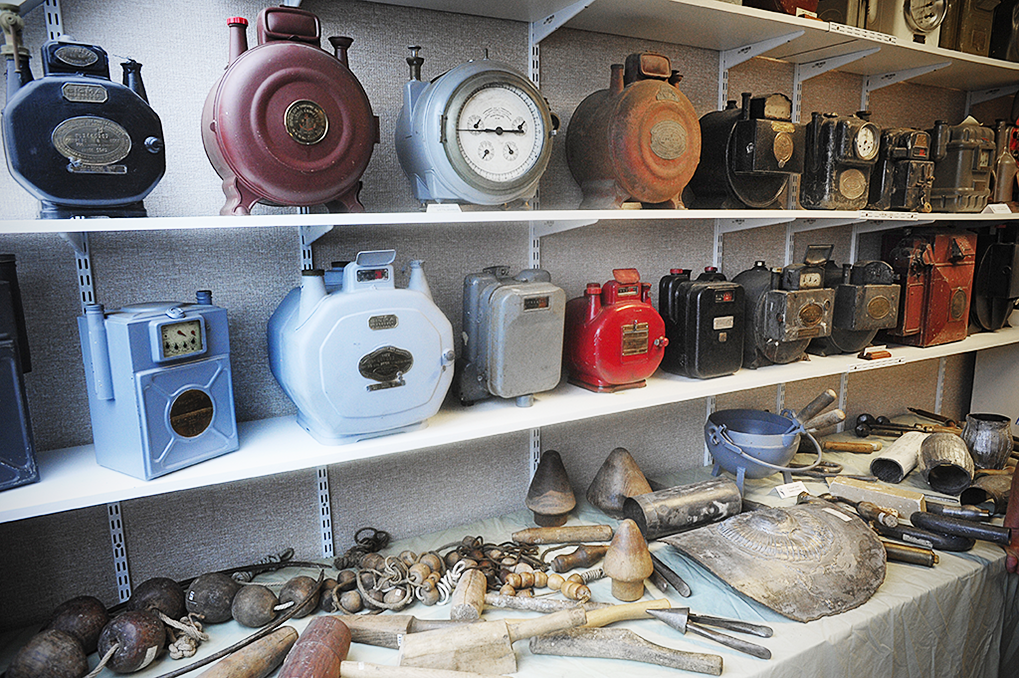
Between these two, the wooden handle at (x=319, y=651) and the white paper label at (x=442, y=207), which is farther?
the white paper label at (x=442, y=207)

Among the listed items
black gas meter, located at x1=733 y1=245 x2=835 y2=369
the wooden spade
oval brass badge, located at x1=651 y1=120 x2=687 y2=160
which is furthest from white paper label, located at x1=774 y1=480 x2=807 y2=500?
oval brass badge, located at x1=651 y1=120 x2=687 y2=160

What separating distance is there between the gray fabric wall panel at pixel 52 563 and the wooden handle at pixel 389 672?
83 cm

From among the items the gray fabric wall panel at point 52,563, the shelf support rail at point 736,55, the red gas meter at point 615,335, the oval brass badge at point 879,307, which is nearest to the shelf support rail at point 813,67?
the shelf support rail at point 736,55

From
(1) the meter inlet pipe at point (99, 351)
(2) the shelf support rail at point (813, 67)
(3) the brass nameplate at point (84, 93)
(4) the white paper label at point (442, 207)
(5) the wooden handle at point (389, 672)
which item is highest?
(2) the shelf support rail at point (813, 67)

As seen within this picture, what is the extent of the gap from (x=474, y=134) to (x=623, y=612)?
1313 millimetres

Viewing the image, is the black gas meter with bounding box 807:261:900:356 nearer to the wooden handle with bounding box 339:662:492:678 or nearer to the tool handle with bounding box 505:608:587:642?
the tool handle with bounding box 505:608:587:642

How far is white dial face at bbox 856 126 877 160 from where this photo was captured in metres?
2.36

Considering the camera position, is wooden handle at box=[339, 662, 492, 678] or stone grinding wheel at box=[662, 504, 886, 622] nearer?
wooden handle at box=[339, 662, 492, 678]

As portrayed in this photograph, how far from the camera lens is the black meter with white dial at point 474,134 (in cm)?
162

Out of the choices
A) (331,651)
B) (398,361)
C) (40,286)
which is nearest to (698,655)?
(331,651)

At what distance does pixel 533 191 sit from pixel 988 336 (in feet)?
8.27

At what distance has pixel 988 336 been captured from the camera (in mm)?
2959

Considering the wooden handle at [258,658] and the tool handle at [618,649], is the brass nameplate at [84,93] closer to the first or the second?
the wooden handle at [258,658]

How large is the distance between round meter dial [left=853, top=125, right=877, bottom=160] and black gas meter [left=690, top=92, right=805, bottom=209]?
263 mm
